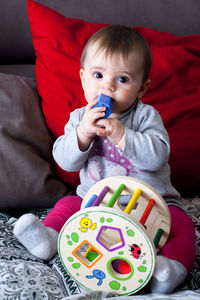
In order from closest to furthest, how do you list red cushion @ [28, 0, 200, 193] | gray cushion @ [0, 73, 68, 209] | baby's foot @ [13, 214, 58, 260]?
baby's foot @ [13, 214, 58, 260] < gray cushion @ [0, 73, 68, 209] < red cushion @ [28, 0, 200, 193]

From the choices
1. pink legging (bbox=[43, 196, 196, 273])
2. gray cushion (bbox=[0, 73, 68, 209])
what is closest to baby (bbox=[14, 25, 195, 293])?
pink legging (bbox=[43, 196, 196, 273])

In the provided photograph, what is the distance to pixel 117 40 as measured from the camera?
0.96m

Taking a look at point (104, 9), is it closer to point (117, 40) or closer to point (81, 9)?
point (81, 9)

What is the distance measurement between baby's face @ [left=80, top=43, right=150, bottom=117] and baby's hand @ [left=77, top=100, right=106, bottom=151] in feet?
0.17

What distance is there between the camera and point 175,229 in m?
0.98

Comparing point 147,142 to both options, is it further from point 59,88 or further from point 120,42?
point 59,88

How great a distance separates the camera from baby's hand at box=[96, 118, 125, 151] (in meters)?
0.94

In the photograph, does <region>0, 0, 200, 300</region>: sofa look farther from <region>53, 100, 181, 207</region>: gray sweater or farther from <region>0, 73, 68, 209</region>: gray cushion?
<region>53, 100, 181, 207</region>: gray sweater

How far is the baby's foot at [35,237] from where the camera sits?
2.89ft

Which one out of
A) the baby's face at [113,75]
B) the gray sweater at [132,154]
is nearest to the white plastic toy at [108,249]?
the gray sweater at [132,154]

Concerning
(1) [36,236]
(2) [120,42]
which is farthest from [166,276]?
(2) [120,42]

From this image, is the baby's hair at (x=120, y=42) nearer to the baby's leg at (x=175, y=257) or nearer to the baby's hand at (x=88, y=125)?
the baby's hand at (x=88, y=125)

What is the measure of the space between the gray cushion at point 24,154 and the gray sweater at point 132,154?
0.41 feet

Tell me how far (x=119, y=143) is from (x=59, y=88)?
0.45 meters
